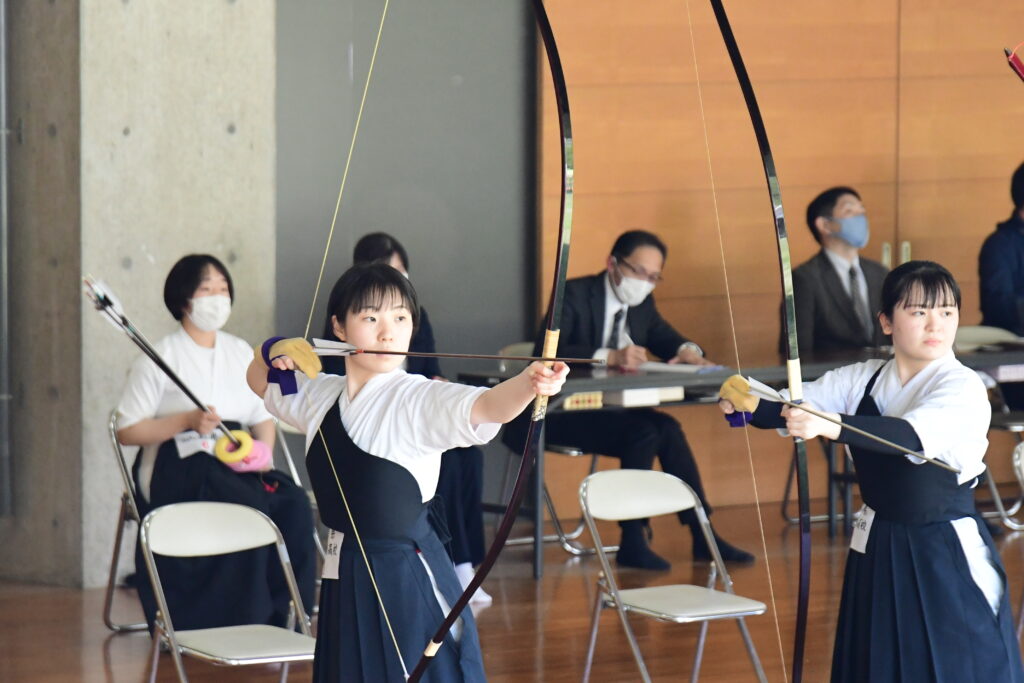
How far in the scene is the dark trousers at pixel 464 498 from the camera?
13.8ft

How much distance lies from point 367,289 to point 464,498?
6.27ft

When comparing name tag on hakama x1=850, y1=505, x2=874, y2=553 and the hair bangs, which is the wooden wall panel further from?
the hair bangs

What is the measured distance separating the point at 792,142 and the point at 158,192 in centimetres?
236

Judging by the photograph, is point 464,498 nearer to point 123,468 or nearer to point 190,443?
point 190,443

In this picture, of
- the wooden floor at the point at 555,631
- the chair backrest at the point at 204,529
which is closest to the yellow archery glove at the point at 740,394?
the chair backrest at the point at 204,529

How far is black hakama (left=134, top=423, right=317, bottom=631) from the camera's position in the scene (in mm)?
3699

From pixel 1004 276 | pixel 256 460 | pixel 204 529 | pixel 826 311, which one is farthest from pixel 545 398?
pixel 1004 276

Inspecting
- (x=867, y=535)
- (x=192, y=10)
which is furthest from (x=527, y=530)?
(x=867, y=535)

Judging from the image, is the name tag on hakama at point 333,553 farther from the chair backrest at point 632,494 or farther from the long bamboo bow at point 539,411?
→ the chair backrest at point 632,494

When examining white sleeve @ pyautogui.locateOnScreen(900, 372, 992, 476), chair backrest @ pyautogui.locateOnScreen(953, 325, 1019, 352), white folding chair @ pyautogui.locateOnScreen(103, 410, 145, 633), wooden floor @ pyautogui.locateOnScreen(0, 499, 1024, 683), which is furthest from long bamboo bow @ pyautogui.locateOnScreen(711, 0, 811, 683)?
chair backrest @ pyautogui.locateOnScreen(953, 325, 1019, 352)

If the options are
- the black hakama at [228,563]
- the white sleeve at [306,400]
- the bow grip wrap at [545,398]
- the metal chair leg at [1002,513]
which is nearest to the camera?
the bow grip wrap at [545,398]

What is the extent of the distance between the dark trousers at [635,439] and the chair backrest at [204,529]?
1781 millimetres

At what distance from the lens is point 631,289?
15.5 ft

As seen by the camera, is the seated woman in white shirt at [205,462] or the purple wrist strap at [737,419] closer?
the purple wrist strap at [737,419]
